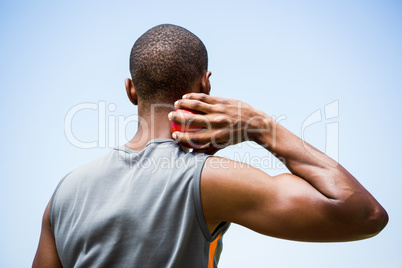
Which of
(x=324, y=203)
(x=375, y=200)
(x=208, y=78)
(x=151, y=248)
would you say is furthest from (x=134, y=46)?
(x=375, y=200)

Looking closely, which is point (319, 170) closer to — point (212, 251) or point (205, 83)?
point (212, 251)

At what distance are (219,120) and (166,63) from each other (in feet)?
1.11

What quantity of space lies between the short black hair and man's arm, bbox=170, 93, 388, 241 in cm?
20

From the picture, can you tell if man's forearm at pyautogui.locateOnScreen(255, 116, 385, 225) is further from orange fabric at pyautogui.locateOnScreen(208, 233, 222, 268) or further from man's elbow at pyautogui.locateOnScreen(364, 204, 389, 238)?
orange fabric at pyautogui.locateOnScreen(208, 233, 222, 268)

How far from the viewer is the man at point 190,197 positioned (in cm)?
114

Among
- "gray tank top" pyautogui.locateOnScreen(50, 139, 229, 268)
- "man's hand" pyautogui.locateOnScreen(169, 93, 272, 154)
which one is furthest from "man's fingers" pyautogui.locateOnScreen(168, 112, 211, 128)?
"gray tank top" pyautogui.locateOnScreen(50, 139, 229, 268)

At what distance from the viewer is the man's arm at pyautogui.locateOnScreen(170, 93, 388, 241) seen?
1.13 meters

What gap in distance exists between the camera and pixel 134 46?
157 centimetres

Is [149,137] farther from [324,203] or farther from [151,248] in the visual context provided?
[324,203]

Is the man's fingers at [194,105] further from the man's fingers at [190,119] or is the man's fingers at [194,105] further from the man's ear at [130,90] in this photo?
the man's ear at [130,90]

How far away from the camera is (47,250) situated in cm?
140

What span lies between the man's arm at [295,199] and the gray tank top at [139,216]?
65mm

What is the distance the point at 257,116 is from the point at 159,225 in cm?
55

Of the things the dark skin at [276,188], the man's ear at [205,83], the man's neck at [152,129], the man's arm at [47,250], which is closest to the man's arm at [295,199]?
the dark skin at [276,188]
